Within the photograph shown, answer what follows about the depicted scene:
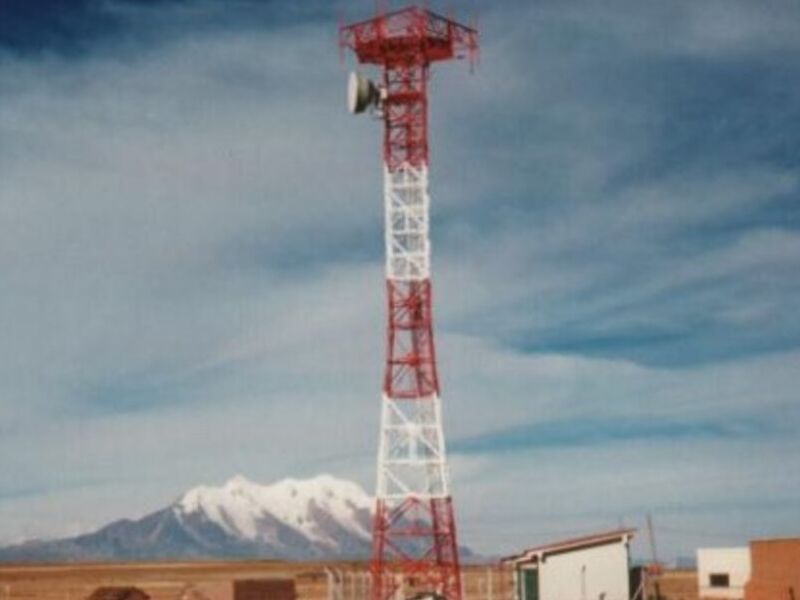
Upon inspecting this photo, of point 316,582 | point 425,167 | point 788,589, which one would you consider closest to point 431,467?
point 425,167

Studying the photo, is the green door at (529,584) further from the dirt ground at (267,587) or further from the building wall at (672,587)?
the building wall at (672,587)

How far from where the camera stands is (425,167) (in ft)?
211

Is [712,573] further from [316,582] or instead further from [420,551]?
[316,582]

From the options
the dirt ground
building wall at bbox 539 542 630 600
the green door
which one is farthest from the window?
the green door

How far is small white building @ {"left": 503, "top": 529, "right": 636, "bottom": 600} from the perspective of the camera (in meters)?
65.5

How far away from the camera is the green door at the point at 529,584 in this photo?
66.9 metres

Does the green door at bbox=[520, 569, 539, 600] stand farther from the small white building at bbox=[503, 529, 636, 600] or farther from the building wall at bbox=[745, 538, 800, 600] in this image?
the building wall at bbox=[745, 538, 800, 600]

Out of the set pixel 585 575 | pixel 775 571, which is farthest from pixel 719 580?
pixel 585 575

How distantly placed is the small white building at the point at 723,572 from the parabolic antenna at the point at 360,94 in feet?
110

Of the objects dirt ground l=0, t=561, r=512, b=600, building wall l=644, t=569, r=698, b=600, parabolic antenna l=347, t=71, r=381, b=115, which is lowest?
building wall l=644, t=569, r=698, b=600

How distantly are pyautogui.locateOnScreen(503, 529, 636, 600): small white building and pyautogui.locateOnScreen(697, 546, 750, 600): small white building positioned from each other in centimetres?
1006

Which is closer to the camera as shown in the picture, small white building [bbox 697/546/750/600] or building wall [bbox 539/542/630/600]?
building wall [bbox 539/542/630/600]

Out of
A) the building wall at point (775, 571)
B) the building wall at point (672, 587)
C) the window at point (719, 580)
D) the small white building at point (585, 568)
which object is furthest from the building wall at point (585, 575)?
the window at point (719, 580)

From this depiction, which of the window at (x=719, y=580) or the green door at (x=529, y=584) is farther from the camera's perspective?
the window at (x=719, y=580)
